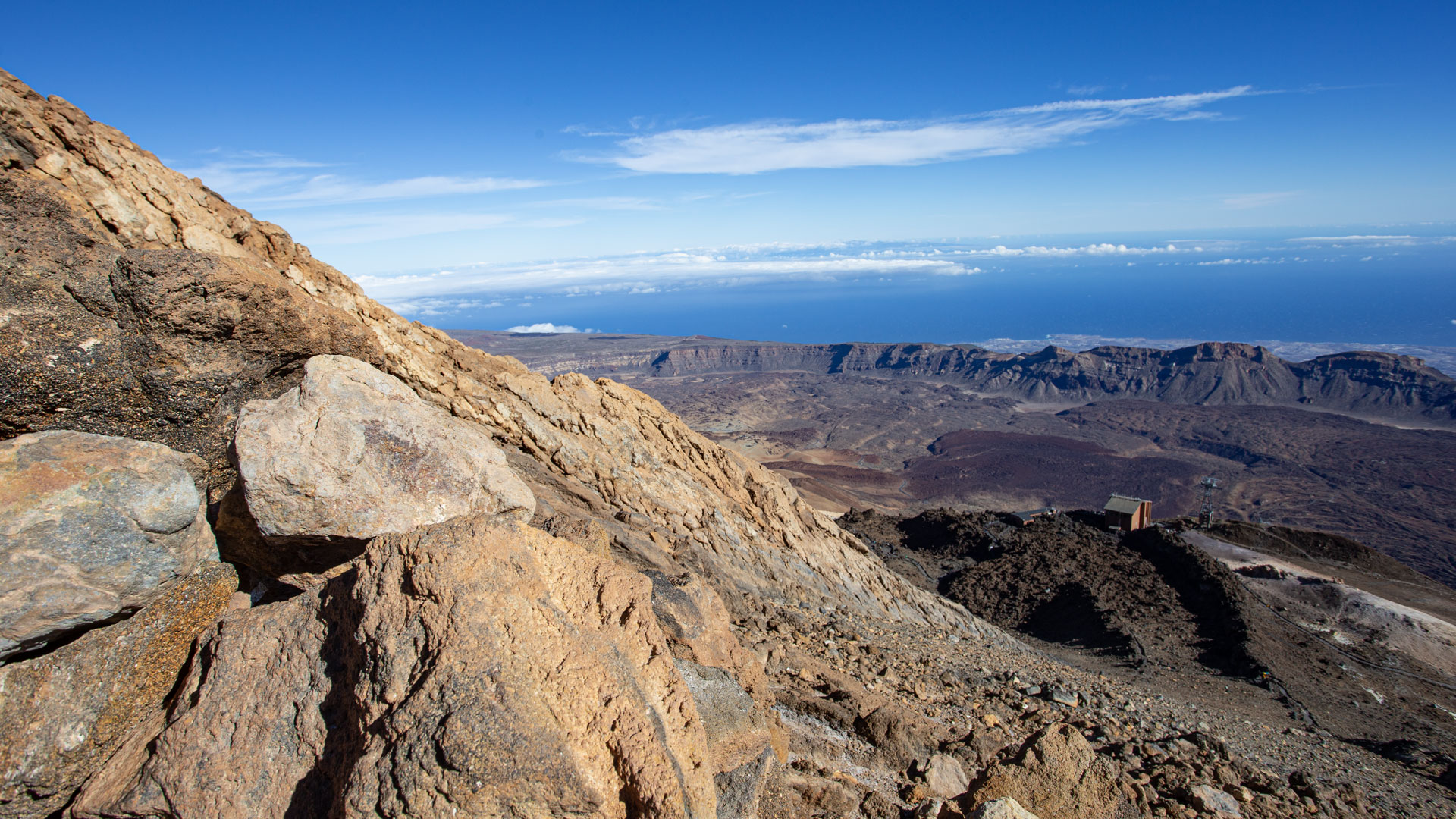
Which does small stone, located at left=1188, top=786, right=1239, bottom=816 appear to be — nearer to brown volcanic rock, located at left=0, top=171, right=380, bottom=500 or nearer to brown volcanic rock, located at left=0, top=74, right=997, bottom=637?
brown volcanic rock, located at left=0, top=74, right=997, bottom=637

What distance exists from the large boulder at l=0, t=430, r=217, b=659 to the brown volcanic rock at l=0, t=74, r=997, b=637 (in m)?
1.08

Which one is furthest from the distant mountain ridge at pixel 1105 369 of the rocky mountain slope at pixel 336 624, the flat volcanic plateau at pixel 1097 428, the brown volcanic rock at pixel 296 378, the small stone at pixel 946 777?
the small stone at pixel 946 777

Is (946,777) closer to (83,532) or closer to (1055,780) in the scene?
(1055,780)

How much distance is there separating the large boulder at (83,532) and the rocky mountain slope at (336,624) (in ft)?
0.05

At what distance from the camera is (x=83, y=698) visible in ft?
12.3

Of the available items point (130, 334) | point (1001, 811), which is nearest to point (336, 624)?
point (130, 334)

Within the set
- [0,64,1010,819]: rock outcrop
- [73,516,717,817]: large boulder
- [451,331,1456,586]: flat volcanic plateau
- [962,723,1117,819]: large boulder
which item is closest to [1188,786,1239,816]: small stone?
[962,723,1117,819]: large boulder

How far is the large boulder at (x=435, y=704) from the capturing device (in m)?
2.88

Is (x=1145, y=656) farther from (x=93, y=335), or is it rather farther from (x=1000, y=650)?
(x=93, y=335)

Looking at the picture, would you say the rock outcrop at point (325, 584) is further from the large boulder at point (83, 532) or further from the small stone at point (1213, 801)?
the small stone at point (1213, 801)

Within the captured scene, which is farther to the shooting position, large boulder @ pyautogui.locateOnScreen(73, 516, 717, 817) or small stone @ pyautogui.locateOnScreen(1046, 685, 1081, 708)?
small stone @ pyautogui.locateOnScreen(1046, 685, 1081, 708)

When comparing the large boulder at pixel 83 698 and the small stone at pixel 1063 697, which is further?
the small stone at pixel 1063 697

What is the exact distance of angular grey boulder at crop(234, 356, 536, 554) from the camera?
14.8 ft

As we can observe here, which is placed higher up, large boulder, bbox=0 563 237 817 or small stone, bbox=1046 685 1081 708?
large boulder, bbox=0 563 237 817
